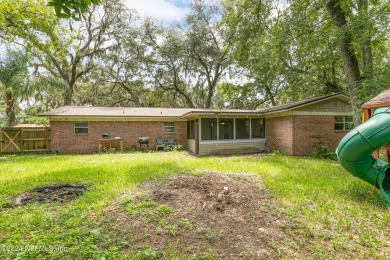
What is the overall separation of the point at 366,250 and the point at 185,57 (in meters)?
21.0

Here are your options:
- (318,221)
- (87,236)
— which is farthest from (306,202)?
(87,236)

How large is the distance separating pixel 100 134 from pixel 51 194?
30.0ft

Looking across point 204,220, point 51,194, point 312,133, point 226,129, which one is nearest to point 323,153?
point 312,133

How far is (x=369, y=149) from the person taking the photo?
411 centimetres

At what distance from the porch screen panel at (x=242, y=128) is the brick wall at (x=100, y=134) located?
4.14 m

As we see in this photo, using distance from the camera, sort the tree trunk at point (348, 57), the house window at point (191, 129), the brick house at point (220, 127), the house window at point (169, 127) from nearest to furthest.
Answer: the tree trunk at point (348, 57)
the brick house at point (220, 127)
the house window at point (191, 129)
the house window at point (169, 127)

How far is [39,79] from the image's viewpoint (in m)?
13.7

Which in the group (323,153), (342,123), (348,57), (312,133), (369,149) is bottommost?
(323,153)

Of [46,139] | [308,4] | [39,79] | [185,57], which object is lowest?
[46,139]

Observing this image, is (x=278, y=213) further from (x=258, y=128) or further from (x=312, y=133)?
(x=258, y=128)

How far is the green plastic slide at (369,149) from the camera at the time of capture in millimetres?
4035

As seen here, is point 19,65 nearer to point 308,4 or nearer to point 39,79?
point 39,79

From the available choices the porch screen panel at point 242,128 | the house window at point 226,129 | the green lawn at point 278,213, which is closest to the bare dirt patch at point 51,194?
the green lawn at point 278,213

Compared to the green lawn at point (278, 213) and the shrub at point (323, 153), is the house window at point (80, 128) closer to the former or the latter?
the green lawn at point (278, 213)
